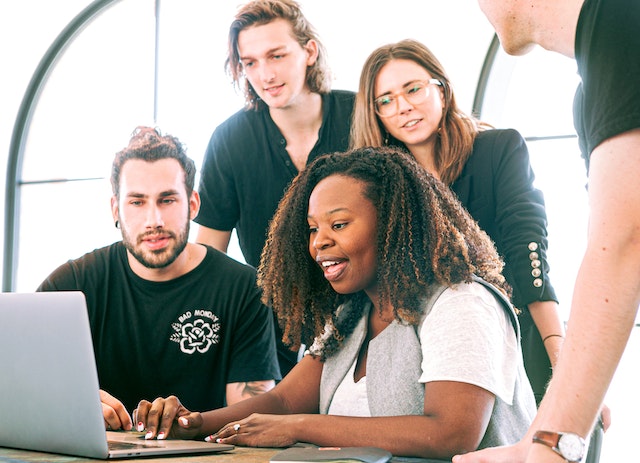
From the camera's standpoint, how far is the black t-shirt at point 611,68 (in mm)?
899

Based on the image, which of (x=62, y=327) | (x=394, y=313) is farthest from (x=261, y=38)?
(x=62, y=327)

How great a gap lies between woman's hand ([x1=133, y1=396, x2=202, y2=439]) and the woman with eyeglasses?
866mm

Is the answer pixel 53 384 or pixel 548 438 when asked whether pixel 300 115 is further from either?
pixel 548 438

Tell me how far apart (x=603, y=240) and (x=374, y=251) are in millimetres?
796

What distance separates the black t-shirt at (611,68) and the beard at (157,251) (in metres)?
1.52

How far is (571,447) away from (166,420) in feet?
2.80

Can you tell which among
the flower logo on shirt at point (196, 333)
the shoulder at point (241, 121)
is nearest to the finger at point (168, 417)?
the flower logo on shirt at point (196, 333)

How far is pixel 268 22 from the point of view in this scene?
2500 mm

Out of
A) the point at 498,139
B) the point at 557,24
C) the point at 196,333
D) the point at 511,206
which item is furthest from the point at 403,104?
the point at 557,24

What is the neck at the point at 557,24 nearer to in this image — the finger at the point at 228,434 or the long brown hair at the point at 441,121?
the finger at the point at 228,434

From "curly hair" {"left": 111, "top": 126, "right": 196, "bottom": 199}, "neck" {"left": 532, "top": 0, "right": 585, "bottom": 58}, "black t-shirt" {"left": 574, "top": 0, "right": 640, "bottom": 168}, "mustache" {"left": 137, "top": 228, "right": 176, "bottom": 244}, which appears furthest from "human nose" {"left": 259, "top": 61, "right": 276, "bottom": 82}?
"black t-shirt" {"left": 574, "top": 0, "right": 640, "bottom": 168}

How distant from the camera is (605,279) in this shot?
90 cm

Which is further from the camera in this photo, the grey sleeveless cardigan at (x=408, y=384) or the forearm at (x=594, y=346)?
the grey sleeveless cardigan at (x=408, y=384)

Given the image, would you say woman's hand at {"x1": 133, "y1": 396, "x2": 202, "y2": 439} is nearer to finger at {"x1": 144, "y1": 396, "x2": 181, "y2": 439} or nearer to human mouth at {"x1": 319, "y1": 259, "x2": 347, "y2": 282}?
finger at {"x1": 144, "y1": 396, "x2": 181, "y2": 439}
